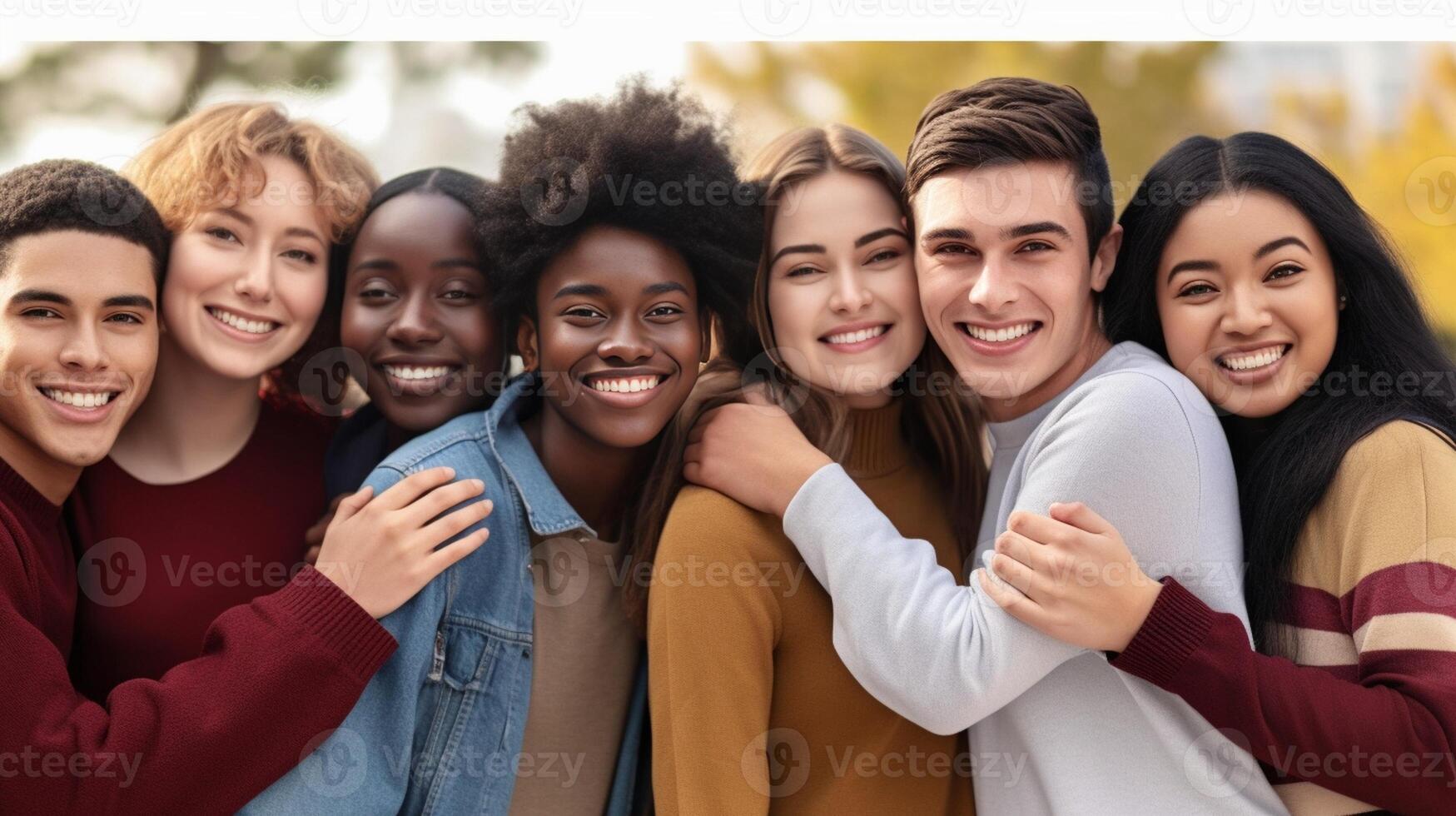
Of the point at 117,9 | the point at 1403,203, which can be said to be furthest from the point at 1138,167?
the point at 117,9

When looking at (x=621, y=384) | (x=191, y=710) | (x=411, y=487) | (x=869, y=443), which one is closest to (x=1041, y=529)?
(x=869, y=443)

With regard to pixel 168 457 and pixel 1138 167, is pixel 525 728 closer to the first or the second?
pixel 168 457

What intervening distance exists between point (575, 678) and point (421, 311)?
1.06 metres

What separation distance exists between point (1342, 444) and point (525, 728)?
199cm

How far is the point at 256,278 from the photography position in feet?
9.84

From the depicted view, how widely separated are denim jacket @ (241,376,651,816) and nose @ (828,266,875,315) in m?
0.84

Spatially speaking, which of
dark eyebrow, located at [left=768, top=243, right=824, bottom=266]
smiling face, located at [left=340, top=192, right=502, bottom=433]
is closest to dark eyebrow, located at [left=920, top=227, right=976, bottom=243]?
dark eyebrow, located at [left=768, top=243, right=824, bottom=266]

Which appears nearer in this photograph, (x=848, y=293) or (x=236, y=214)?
(x=848, y=293)

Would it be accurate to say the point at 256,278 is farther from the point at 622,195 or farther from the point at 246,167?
the point at 622,195

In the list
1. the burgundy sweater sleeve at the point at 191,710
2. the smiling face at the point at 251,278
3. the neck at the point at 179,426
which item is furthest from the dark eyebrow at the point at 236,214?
the burgundy sweater sleeve at the point at 191,710

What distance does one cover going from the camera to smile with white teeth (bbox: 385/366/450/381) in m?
3.14

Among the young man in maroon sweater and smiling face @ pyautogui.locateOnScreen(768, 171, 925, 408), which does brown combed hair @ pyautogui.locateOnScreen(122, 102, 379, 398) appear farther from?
smiling face @ pyautogui.locateOnScreen(768, 171, 925, 408)

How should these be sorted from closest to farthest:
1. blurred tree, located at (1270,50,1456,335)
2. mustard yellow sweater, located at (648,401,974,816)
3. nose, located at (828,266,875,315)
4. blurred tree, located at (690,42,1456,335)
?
mustard yellow sweater, located at (648,401,974,816) → nose, located at (828,266,875,315) → blurred tree, located at (1270,50,1456,335) → blurred tree, located at (690,42,1456,335)

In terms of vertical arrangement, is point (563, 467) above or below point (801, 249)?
below
